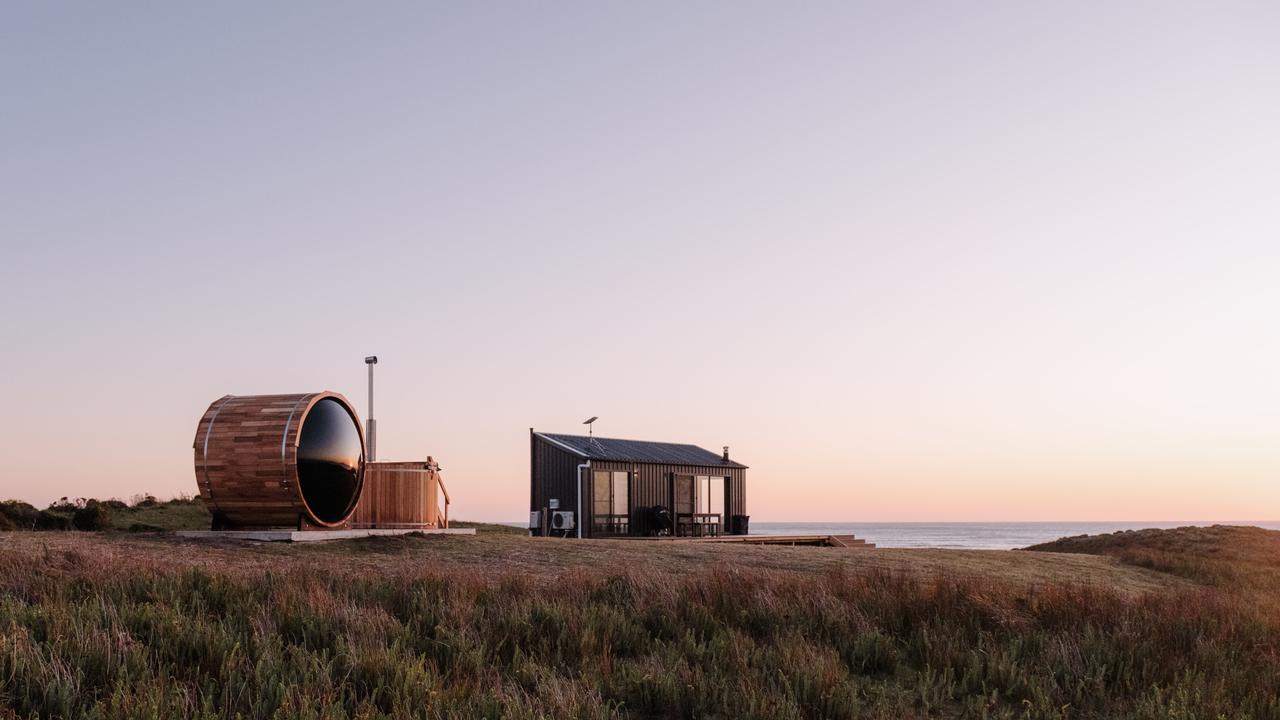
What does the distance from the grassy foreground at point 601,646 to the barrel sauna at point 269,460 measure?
572cm

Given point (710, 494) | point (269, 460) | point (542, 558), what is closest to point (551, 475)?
point (710, 494)

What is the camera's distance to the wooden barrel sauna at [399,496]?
2209 centimetres

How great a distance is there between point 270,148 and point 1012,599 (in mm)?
17378

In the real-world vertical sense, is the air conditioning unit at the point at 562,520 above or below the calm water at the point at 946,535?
above

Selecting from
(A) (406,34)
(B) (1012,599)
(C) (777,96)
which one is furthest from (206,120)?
(B) (1012,599)

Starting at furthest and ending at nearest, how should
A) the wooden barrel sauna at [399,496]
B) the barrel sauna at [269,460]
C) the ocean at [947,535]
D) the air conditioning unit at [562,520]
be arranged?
1. the ocean at [947,535]
2. the air conditioning unit at [562,520]
3. the wooden barrel sauna at [399,496]
4. the barrel sauna at [269,460]

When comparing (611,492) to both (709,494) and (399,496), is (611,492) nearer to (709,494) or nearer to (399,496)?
(709,494)

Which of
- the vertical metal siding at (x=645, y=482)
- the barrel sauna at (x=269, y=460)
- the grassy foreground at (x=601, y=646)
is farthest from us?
the vertical metal siding at (x=645, y=482)

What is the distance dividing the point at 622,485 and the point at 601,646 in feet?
75.7

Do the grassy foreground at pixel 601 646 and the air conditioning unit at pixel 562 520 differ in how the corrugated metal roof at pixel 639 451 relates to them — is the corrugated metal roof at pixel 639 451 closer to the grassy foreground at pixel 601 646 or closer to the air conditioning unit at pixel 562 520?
the air conditioning unit at pixel 562 520

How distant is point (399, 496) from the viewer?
73.7 ft

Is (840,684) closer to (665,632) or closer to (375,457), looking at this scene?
(665,632)

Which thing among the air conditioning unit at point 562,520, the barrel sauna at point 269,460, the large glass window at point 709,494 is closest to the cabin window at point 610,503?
the air conditioning unit at point 562,520

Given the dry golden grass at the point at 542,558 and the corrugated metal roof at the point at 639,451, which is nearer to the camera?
the dry golden grass at the point at 542,558
